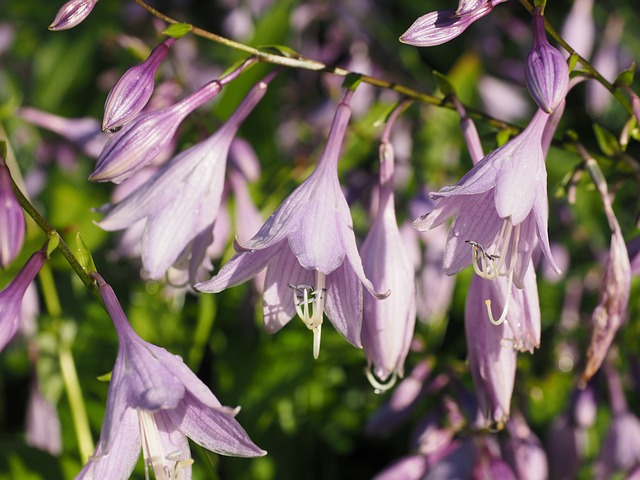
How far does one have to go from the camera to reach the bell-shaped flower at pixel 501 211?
129cm

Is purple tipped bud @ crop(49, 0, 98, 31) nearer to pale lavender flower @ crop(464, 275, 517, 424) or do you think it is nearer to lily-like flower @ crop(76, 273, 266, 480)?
lily-like flower @ crop(76, 273, 266, 480)

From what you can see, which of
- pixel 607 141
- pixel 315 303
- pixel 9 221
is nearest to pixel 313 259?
pixel 315 303

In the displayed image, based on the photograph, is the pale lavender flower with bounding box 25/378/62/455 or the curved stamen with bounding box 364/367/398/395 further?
the pale lavender flower with bounding box 25/378/62/455

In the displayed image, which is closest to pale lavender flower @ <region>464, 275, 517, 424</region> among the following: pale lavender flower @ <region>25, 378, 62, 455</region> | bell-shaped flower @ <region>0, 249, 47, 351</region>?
A: bell-shaped flower @ <region>0, 249, 47, 351</region>

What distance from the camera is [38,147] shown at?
3258 millimetres

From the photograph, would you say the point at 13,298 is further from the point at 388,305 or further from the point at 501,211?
the point at 501,211

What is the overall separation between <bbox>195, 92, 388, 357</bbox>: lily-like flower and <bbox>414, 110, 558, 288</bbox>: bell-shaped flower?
0.15 metres

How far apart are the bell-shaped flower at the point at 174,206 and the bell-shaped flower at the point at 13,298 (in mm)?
215

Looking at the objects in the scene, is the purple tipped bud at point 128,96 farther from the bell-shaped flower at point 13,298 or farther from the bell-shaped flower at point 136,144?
the bell-shaped flower at point 13,298

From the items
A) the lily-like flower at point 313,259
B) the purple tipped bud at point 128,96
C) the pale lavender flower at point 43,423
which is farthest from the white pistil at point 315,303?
the pale lavender flower at point 43,423

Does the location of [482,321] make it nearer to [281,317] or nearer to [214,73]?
[281,317]

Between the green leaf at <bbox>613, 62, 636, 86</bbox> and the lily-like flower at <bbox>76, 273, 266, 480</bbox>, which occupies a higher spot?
the green leaf at <bbox>613, 62, 636, 86</bbox>

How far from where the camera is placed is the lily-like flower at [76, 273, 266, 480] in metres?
1.25

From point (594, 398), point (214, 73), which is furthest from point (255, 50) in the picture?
point (214, 73)
